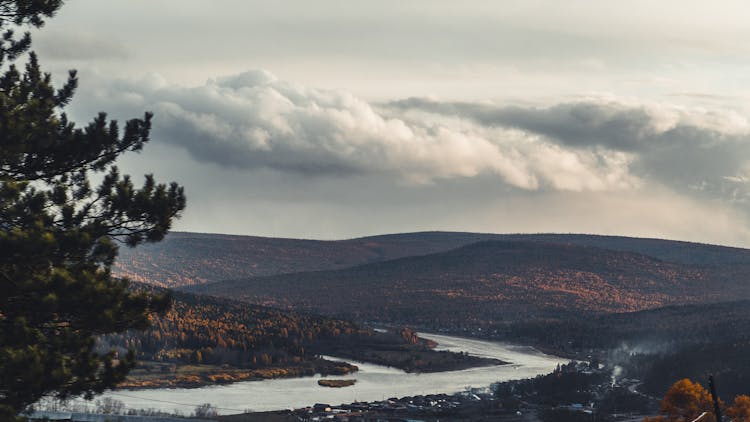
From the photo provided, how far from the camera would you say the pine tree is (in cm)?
3516

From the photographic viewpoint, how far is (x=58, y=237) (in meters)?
37.8

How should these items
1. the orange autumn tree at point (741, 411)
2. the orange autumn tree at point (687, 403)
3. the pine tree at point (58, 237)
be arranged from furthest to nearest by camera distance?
the orange autumn tree at point (687, 403) → the orange autumn tree at point (741, 411) → the pine tree at point (58, 237)

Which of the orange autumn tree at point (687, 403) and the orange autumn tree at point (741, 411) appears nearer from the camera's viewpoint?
the orange autumn tree at point (741, 411)

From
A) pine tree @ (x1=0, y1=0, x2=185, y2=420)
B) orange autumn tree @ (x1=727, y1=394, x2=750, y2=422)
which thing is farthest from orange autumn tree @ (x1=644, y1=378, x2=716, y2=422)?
pine tree @ (x1=0, y1=0, x2=185, y2=420)

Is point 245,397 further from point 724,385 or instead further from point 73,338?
point 73,338

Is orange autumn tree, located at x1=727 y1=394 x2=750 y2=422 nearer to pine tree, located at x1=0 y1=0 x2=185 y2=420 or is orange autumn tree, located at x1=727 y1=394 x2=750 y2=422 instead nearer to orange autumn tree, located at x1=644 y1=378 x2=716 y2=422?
orange autumn tree, located at x1=644 y1=378 x2=716 y2=422

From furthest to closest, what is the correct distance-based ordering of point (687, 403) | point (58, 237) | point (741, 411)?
1. point (687, 403)
2. point (741, 411)
3. point (58, 237)

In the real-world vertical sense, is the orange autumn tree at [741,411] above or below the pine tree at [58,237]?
below

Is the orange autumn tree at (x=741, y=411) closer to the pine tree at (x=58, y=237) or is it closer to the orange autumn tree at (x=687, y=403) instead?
the orange autumn tree at (x=687, y=403)

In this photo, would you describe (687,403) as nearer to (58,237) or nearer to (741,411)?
(741,411)

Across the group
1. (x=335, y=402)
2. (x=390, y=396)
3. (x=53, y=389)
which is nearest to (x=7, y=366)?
(x=53, y=389)

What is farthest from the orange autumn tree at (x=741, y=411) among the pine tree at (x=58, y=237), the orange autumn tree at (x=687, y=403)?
the pine tree at (x=58, y=237)

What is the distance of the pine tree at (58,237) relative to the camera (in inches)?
1384

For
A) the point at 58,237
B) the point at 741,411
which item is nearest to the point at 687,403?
the point at 741,411
